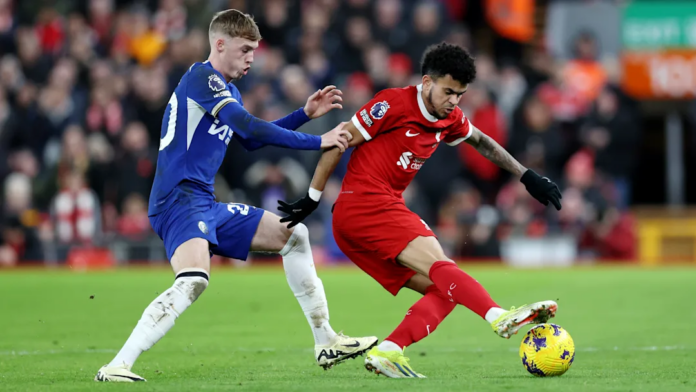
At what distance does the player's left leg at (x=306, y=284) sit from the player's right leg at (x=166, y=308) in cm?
58

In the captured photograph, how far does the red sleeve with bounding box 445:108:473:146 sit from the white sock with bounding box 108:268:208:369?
1.91 metres

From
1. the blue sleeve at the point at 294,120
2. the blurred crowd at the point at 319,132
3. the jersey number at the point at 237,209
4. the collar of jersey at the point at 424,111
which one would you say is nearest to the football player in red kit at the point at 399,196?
the collar of jersey at the point at 424,111

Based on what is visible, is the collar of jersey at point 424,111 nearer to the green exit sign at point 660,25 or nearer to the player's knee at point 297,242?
the player's knee at point 297,242

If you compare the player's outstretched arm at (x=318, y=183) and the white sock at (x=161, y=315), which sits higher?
the player's outstretched arm at (x=318, y=183)

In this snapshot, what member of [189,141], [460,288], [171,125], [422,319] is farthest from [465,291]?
[171,125]

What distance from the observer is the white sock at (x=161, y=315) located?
22.5 ft

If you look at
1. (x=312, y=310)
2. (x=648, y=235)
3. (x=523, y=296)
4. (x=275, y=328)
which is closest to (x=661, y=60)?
(x=648, y=235)

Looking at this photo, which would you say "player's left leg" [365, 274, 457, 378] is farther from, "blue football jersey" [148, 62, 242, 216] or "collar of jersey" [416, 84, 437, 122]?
"blue football jersey" [148, 62, 242, 216]

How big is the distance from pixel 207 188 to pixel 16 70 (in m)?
14.4

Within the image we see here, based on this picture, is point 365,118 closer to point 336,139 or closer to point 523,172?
point 336,139

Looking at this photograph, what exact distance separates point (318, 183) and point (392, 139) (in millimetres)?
579

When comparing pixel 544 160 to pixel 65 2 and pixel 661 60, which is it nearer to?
pixel 661 60

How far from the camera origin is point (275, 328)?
10.9 meters

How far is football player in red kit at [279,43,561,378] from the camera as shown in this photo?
7.06m
